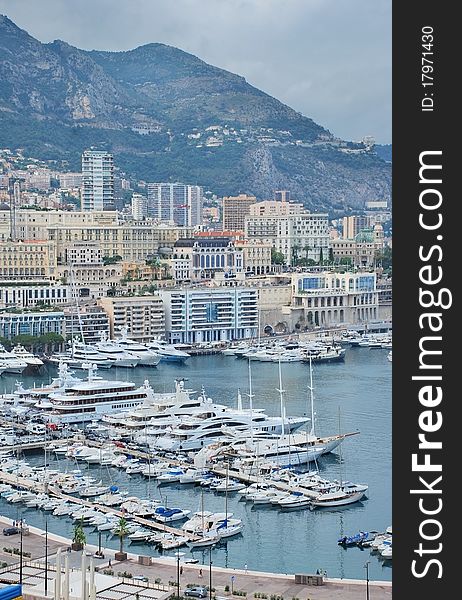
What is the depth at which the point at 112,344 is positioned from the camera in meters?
21.7

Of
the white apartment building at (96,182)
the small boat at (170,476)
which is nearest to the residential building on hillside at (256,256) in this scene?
the white apartment building at (96,182)

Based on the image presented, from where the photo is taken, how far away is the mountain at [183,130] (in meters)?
53.7

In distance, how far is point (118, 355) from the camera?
2102 cm

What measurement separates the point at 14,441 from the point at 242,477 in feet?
9.04

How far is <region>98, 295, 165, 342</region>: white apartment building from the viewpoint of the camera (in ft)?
77.8

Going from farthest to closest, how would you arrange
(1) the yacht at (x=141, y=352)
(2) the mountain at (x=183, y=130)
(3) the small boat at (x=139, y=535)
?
(2) the mountain at (x=183, y=130) < (1) the yacht at (x=141, y=352) < (3) the small boat at (x=139, y=535)

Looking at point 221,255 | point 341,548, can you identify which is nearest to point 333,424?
point 341,548

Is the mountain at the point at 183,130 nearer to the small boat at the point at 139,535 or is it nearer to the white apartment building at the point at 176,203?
the white apartment building at the point at 176,203

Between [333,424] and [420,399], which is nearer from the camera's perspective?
[420,399]

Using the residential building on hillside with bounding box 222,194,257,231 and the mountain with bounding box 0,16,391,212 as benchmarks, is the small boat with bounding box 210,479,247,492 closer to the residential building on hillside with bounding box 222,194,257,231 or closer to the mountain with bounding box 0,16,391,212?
the residential building on hillside with bounding box 222,194,257,231

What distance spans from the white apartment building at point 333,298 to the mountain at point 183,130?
24170 mm

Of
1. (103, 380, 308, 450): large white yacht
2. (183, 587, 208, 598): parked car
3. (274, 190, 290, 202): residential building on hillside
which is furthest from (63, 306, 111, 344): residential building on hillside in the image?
(274, 190, 290, 202): residential building on hillside

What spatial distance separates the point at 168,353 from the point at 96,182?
741 inches

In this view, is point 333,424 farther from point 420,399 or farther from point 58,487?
point 420,399
